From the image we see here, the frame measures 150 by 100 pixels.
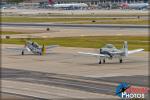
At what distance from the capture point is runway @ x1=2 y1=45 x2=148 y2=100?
145 feet

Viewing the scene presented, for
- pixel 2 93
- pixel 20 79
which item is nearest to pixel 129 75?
pixel 20 79

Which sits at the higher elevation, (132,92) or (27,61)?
(132,92)

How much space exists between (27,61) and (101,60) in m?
10.4

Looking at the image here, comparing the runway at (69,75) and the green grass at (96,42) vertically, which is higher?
the runway at (69,75)

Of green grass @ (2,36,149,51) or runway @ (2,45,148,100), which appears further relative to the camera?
green grass @ (2,36,149,51)

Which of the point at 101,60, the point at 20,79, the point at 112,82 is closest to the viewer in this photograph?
the point at 112,82

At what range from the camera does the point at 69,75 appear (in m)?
55.2

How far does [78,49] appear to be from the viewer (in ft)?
285

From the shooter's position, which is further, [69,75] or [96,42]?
[96,42]

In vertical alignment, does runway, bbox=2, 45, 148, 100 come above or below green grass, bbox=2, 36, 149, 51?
Answer: above

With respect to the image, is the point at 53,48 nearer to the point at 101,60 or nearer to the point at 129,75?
the point at 101,60

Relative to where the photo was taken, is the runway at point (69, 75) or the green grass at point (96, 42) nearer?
the runway at point (69, 75)

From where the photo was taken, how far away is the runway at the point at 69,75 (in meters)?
44.3

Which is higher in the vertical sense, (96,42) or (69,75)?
(69,75)
